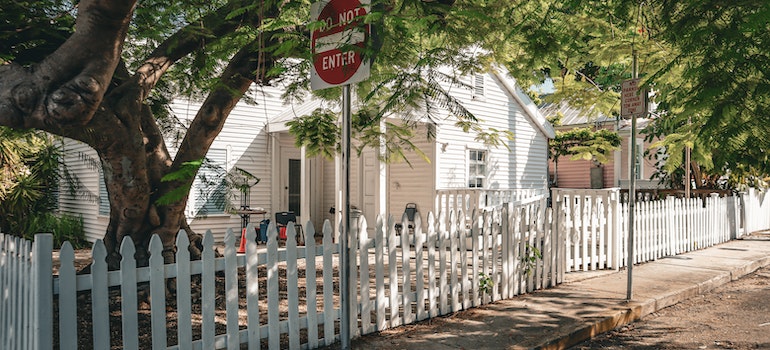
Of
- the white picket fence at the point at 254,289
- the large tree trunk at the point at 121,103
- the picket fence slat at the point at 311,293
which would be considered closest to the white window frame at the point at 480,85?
the white picket fence at the point at 254,289

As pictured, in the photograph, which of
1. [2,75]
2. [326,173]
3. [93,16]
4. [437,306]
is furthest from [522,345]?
[326,173]

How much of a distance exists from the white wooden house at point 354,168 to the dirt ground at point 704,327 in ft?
20.1

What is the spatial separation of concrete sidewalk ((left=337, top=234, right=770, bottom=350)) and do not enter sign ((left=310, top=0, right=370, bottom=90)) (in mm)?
2461

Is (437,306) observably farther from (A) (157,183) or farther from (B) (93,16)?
(B) (93,16)

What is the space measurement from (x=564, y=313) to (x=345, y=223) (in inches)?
128

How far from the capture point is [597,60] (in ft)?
25.8

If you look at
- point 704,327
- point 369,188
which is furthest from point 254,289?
point 369,188

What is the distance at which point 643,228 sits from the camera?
35.4ft

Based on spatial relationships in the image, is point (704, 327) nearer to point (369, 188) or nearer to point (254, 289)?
point (254, 289)

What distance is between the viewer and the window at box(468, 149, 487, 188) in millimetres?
16719

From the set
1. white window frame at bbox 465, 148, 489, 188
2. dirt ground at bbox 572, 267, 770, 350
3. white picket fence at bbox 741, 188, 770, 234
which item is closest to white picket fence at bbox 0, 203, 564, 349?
dirt ground at bbox 572, 267, 770, 350

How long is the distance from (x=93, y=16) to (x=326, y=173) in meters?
13.4

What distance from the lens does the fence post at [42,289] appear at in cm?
380

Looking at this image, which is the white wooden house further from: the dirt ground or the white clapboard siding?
the dirt ground
